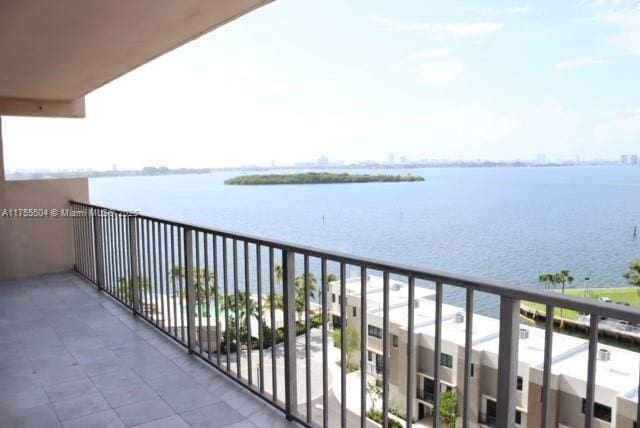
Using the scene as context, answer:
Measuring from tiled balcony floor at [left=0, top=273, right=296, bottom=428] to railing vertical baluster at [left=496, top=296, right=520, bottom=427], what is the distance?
1.29 m

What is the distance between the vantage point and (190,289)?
3404 millimetres

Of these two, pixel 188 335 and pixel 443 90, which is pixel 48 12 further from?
pixel 443 90

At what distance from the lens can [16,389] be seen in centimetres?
288

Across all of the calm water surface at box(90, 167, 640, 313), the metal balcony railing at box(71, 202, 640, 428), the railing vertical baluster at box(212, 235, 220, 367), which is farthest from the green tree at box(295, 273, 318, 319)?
the calm water surface at box(90, 167, 640, 313)

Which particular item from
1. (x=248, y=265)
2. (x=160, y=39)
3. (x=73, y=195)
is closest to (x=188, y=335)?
(x=248, y=265)

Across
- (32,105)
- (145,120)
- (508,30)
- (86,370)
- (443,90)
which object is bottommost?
(86,370)

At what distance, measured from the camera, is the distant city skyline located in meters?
57.4

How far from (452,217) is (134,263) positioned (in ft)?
179

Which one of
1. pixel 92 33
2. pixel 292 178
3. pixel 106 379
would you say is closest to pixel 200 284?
pixel 106 379

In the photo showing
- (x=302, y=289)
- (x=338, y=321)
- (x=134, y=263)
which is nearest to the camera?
(x=338, y=321)

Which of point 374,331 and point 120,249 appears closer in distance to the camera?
point 374,331

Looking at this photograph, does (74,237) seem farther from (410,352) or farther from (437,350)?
(437,350)

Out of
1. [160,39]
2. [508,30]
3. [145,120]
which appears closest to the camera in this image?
[160,39]

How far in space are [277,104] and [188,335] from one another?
214 feet
